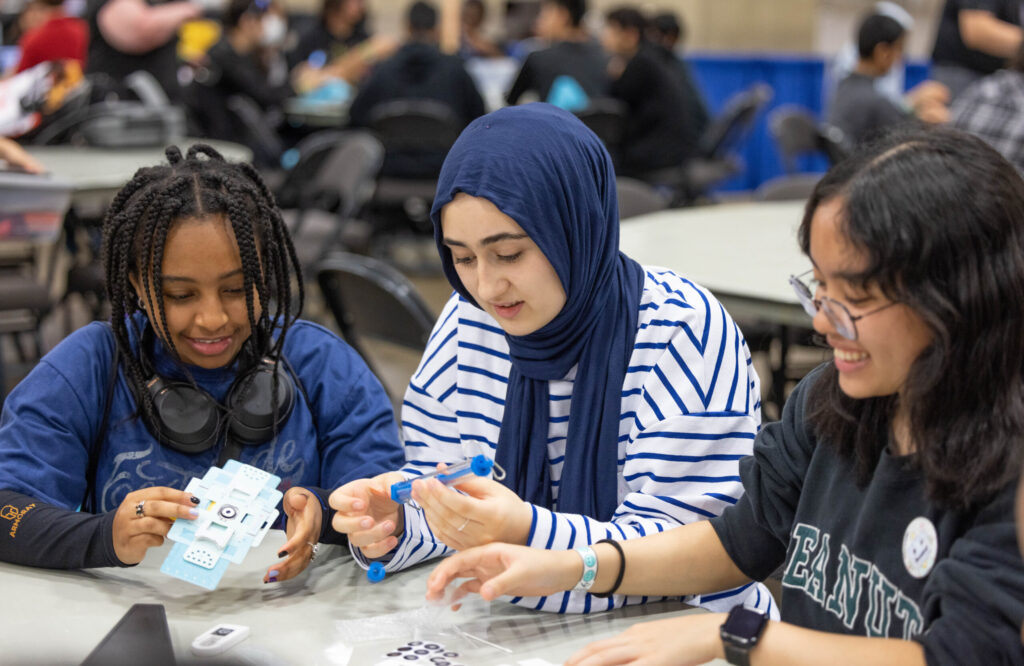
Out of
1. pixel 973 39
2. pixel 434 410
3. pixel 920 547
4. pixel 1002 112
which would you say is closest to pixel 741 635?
pixel 920 547

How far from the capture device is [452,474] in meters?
1.21


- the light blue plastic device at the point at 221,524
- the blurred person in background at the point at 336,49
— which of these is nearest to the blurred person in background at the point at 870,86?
the blurred person in background at the point at 336,49

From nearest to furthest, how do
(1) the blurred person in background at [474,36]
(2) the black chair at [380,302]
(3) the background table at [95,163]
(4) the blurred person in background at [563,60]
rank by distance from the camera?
(2) the black chair at [380,302] → (3) the background table at [95,163] → (4) the blurred person in background at [563,60] → (1) the blurred person in background at [474,36]

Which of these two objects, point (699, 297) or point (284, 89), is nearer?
point (699, 297)

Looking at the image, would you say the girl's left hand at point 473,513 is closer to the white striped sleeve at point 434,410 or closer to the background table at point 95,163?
the white striped sleeve at point 434,410

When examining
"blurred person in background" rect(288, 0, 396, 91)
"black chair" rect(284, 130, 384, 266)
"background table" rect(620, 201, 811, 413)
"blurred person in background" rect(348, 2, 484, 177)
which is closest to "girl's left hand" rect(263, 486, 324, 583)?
"background table" rect(620, 201, 811, 413)

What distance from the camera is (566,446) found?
4.73 feet

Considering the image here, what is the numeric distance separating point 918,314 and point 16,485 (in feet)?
3.44

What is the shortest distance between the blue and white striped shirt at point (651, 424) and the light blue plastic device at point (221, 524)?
0.58ft

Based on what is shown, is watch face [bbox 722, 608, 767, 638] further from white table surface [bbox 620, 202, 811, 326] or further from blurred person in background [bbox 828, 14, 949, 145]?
blurred person in background [bbox 828, 14, 949, 145]

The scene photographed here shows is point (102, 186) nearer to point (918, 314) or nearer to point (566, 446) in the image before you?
point (566, 446)

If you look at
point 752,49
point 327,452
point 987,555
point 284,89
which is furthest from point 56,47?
point 752,49

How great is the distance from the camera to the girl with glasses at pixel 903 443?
962 mm

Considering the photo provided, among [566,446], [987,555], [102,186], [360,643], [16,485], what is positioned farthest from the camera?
[102,186]
